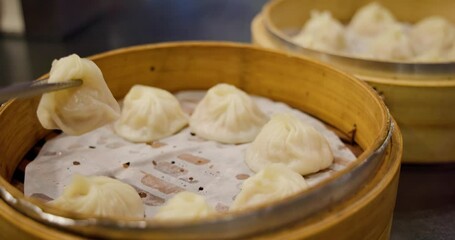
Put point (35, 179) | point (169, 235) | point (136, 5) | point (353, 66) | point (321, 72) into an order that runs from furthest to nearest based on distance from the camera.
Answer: point (136, 5)
point (353, 66)
point (321, 72)
point (35, 179)
point (169, 235)

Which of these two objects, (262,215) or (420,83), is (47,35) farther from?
(262,215)

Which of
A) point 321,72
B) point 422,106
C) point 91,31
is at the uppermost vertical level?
point 321,72

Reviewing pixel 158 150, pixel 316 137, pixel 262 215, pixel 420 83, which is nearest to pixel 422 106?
pixel 420 83

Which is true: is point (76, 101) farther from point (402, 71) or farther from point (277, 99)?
point (402, 71)

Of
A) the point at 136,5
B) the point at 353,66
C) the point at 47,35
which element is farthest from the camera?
the point at 136,5

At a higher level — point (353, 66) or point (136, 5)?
point (353, 66)

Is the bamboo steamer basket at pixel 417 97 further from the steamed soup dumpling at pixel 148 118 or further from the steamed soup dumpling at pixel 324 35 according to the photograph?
the steamed soup dumpling at pixel 148 118

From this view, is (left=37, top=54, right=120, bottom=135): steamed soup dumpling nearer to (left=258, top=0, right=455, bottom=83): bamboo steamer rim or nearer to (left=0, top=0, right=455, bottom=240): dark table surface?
(left=258, top=0, right=455, bottom=83): bamboo steamer rim
